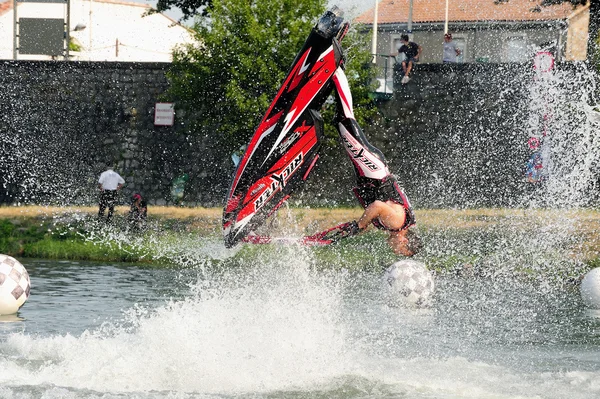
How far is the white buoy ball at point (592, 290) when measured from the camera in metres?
14.8

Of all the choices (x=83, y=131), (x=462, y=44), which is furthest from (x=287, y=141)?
(x=462, y=44)

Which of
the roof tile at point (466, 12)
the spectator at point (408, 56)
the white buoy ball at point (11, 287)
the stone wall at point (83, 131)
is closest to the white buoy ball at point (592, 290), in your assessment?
the white buoy ball at point (11, 287)

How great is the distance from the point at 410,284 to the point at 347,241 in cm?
735

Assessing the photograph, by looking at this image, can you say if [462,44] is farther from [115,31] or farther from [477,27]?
[115,31]

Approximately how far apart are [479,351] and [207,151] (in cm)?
1810

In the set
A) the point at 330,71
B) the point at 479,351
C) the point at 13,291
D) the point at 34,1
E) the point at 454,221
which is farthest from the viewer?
the point at 34,1

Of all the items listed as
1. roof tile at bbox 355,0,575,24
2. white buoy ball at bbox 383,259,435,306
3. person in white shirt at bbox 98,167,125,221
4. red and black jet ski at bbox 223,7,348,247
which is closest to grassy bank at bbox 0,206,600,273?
person in white shirt at bbox 98,167,125,221

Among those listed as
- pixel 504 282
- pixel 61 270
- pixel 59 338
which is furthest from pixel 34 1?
pixel 59 338

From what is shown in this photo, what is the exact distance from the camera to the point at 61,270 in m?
18.5

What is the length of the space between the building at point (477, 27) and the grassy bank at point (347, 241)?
916 inches

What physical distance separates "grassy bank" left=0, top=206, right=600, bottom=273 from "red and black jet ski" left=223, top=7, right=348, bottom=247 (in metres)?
7.47

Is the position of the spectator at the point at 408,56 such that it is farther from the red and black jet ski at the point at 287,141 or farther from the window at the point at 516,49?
the window at the point at 516,49

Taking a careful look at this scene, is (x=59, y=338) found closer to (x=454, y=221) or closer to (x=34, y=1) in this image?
(x=454, y=221)

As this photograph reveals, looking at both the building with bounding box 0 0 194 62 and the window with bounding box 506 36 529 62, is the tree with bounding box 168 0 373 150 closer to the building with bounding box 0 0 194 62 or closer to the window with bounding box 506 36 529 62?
the window with bounding box 506 36 529 62
